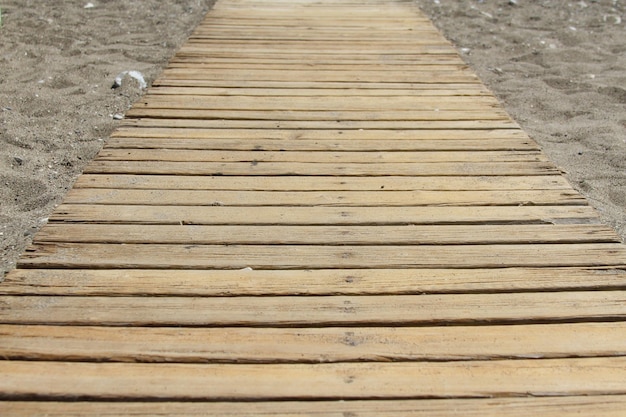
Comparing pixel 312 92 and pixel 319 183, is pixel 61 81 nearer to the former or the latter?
pixel 312 92

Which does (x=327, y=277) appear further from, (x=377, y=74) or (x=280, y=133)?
(x=377, y=74)

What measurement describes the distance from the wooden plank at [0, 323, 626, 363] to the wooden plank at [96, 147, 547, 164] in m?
1.19

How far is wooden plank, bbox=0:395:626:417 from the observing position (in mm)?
1618

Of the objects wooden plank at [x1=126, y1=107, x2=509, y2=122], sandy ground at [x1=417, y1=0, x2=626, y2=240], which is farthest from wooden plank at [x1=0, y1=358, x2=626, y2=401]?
wooden plank at [x1=126, y1=107, x2=509, y2=122]

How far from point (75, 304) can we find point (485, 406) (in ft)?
3.63

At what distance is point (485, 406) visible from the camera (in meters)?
1.65

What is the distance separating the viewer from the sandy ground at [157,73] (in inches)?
123

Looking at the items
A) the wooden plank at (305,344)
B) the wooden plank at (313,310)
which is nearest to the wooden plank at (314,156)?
the wooden plank at (313,310)

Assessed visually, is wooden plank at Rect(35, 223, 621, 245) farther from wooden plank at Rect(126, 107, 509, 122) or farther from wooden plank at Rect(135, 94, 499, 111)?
wooden plank at Rect(135, 94, 499, 111)

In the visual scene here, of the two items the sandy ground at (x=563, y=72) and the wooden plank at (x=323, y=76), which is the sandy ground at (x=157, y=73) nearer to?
the sandy ground at (x=563, y=72)

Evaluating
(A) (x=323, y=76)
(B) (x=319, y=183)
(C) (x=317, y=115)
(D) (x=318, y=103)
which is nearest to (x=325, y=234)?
(B) (x=319, y=183)

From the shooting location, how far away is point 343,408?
5.40ft

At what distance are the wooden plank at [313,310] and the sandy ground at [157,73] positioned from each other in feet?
1.86

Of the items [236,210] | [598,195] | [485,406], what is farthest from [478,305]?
[598,195]
